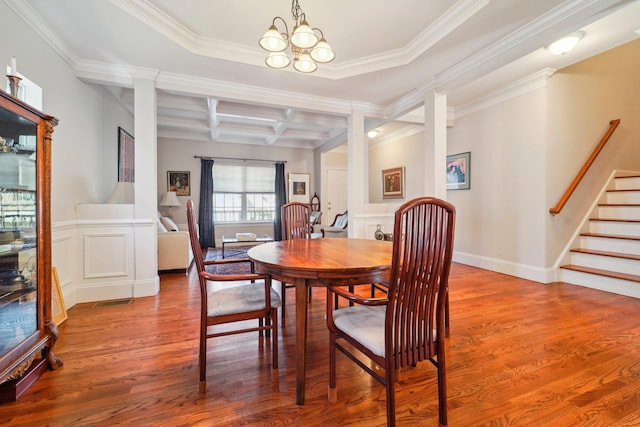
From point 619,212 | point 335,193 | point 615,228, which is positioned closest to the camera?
point 615,228

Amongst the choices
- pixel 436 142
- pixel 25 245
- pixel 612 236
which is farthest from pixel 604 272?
pixel 25 245

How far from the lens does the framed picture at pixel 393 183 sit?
612 cm

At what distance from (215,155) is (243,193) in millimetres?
1129

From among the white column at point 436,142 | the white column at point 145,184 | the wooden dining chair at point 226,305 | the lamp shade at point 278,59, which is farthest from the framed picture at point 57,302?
Answer: the white column at point 436,142

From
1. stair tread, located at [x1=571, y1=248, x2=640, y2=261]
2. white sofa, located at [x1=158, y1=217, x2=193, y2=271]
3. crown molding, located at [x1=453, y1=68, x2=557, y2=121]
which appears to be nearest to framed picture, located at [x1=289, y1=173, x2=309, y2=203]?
white sofa, located at [x1=158, y1=217, x2=193, y2=271]

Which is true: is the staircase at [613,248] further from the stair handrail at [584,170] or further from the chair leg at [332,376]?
the chair leg at [332,376]

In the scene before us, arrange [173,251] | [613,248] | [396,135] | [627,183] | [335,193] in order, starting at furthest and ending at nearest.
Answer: [335,193] → [396,135] → [173,251] → [627,183] → [613,248]

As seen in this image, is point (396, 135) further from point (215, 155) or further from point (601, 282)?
point (215, 155)

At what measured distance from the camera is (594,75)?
12.6ft

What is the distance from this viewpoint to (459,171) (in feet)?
15.8

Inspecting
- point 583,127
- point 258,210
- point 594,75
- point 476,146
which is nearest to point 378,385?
point 476,146

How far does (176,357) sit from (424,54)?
3.37 metres

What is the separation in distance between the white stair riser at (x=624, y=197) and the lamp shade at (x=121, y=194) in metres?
6.37

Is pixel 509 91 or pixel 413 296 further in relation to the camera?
pixel 509 91
